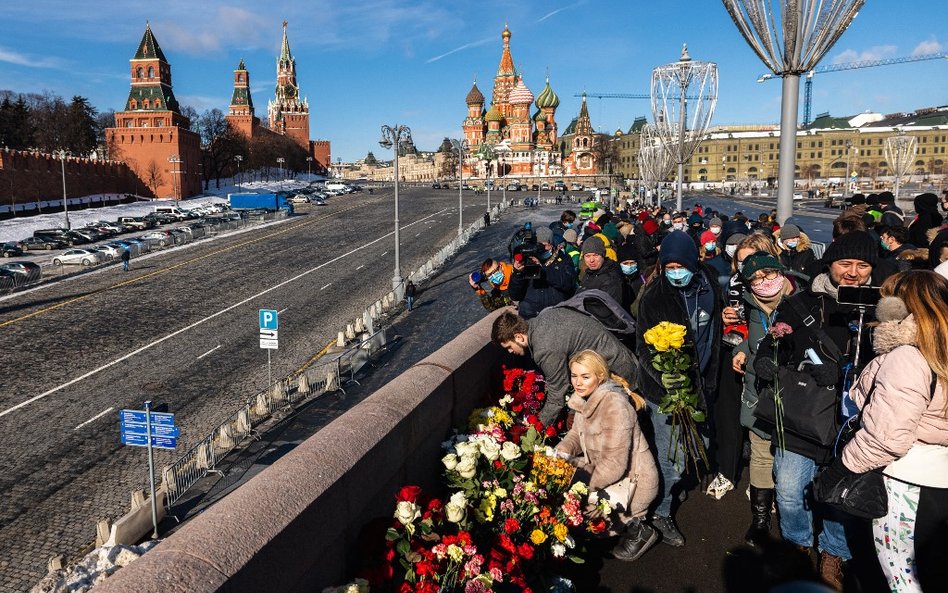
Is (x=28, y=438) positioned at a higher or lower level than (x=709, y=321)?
lower

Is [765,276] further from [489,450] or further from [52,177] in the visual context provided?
[52,177]

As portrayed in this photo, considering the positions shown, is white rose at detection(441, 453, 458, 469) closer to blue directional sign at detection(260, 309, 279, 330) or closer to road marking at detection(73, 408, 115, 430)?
blue directional sign at detection(260, 309, 279, 330)

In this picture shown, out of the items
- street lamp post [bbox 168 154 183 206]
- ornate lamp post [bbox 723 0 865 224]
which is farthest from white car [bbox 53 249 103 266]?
street lamp post [bbox 168 154 183 206]

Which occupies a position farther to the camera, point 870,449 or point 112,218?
point 112,218

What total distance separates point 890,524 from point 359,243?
48817mm

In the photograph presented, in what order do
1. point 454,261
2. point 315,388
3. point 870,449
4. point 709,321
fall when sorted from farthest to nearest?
point 454,261
point 315,388
point 709,321
point 870,449

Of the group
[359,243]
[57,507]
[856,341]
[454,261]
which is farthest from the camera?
[359,243]

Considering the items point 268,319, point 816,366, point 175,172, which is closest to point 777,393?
point 816,366

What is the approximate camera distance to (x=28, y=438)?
16.1 metres

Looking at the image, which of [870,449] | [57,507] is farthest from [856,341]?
[57,507]

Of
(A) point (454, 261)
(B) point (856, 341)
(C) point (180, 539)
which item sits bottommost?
(A) point (454, 261)

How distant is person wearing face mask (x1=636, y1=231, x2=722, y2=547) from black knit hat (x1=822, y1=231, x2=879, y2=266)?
2.79 ft

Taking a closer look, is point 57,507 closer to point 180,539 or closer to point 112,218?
point 180,539

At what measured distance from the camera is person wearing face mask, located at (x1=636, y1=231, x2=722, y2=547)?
4414 millimetres
